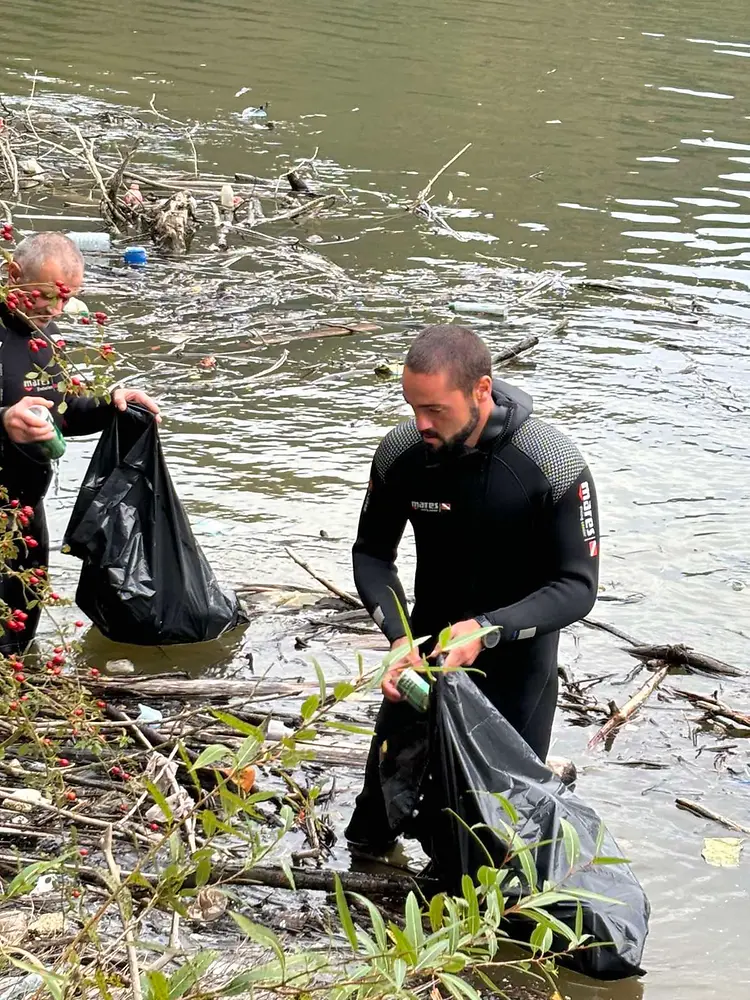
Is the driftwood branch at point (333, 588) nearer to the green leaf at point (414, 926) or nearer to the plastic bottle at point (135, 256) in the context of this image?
the green leaf at point (414, 926)

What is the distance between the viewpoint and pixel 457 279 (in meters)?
11.8

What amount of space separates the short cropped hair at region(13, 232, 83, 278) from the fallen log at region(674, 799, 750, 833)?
3175mm

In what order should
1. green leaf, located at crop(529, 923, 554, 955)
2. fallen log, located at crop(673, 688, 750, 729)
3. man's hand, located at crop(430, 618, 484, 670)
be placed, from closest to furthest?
green leaf, located at crop(529, 923, 554, 955)
man's hand, located at crop(430, 618, 484, 670)
fallen log, located at crop(673, 688, 750, 729)

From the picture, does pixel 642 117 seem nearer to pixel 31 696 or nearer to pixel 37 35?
pixel 37 35

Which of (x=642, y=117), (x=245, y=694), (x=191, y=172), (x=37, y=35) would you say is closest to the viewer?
(x=245, y=694)

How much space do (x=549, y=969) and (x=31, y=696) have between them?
1.78m

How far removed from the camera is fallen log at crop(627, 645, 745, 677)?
6113 millimetres

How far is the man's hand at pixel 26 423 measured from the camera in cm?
486

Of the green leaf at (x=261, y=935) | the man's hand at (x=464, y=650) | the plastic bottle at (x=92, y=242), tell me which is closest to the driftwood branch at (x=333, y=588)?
the man's hand at (x=464, y=650)

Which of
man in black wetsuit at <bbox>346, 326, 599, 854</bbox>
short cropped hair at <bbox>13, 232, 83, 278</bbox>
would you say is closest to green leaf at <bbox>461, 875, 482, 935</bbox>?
man in black wetsuit at <bbox>346, 326, 599, 854</bbox>

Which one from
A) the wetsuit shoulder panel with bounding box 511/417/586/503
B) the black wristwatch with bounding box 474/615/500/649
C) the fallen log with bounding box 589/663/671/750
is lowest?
the fallen log with bounding box 589/663/671/750

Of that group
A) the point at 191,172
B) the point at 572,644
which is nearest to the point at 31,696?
the point at 572,644

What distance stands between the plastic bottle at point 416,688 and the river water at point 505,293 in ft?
3.49

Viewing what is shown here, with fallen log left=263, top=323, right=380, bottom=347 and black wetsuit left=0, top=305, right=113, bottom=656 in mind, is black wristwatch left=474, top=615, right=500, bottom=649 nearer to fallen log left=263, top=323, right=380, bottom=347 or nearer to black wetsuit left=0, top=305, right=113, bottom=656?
black wetsuit left=0, top=305, right=113, bottom=656
